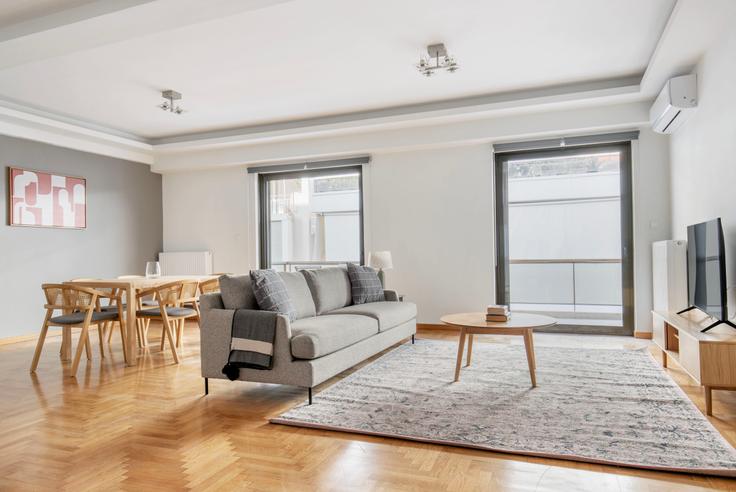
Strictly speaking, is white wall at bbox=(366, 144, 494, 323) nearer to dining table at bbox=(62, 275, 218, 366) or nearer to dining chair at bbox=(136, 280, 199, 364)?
dining chair at bbox=(136, 280, 199, 364)

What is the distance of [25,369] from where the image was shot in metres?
4.63

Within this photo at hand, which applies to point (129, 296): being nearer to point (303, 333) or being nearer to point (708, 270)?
point (303, 333)

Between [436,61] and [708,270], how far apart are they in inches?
110

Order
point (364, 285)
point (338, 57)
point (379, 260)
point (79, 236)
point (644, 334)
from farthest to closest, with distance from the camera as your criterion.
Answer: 1. point (79, 236)
2. point (379, 260)
3. point (644, 334)
4. point (364, 285)
5. point (338, 57)

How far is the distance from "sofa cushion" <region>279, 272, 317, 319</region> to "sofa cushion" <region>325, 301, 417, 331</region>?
189 mm

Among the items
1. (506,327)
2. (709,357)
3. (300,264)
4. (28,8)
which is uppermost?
(28,8)

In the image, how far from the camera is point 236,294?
374 centimetres

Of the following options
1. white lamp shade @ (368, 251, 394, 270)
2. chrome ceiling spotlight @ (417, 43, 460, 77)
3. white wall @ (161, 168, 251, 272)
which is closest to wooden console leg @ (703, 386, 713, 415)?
chrome ceiling spotlight @ (417, 43, 460, 77)

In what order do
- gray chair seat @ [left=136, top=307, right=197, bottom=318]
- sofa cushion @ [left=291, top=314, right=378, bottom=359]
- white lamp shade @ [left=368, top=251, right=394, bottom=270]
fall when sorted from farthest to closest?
1. white lamp shade @ [left=368, top=251, right=394, bottom=270]
2. gray chair seat @ [left=136, top=307, right=197, bottom=318]
3. sofa cushion @ [left=291, top=314, right=378, bottom=359]

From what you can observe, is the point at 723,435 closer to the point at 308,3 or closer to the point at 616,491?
the point at 616,491

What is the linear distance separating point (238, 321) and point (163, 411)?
2.45 feet

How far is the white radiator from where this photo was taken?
312 inches

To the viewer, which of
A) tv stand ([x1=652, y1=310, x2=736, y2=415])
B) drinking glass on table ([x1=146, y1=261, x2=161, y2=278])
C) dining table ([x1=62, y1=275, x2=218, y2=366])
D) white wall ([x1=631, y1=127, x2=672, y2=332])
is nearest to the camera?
tv stand ([x1=652, y1=310, x2=736, y2=415])

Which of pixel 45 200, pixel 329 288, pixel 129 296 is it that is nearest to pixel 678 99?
pixel 329 288
